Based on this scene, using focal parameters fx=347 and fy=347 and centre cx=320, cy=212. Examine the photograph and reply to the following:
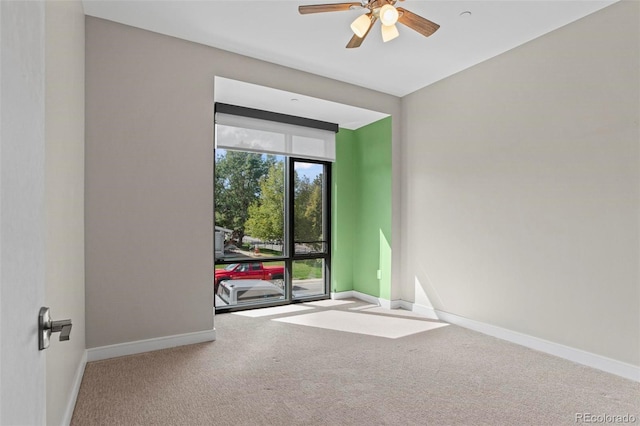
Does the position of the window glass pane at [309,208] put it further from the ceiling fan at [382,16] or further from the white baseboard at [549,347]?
the ceiling fan at [382,16]

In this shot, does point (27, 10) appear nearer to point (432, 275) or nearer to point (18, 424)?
point (18, 424)

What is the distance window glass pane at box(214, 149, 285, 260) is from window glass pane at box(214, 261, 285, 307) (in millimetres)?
159

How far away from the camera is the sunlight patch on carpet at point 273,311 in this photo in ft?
13.8

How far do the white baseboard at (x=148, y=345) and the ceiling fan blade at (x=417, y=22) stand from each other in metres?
3.09

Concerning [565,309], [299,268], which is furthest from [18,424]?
[299,268]

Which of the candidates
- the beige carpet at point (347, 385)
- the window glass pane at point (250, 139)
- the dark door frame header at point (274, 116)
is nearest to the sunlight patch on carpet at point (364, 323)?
the beige carpet at point (347, 385)

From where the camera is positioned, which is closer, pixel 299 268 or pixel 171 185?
pixel 171 185

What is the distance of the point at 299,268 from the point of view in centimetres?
493

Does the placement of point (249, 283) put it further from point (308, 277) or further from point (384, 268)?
point (384, 268)

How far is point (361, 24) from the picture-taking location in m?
2.43

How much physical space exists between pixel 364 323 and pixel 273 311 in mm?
1191

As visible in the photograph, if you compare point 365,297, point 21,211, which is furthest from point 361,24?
point 365,297

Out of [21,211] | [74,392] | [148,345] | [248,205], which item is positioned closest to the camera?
[21,211]

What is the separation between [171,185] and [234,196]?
4.34 ft
